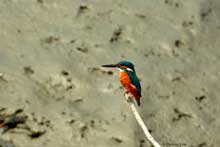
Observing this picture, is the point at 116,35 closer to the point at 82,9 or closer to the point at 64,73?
the point at 82,9

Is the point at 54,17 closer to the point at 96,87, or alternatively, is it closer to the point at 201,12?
the point at 96,87

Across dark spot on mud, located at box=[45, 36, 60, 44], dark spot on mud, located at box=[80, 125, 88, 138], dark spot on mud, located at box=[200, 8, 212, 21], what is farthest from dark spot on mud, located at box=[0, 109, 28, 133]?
dark spot on mud, located at box=[200, 8, 212, 21]

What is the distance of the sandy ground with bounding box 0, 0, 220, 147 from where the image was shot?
702cm

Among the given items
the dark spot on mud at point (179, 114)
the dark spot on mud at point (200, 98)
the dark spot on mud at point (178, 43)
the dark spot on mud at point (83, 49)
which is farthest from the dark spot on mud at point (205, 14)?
the dark spot on mud at point (83, 49)

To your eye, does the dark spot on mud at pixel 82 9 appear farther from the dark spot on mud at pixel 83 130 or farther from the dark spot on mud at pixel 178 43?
the dark spot on mud at pixel 83 130

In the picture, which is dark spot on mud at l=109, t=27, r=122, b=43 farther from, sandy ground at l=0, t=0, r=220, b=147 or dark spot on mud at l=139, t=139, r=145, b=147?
dark spot on mud at l=139, t=139, r=145, b=147

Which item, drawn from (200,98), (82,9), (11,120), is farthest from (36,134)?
(200,98)

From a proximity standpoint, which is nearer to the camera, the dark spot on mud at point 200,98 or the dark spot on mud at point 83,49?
the dark spot on mud at point 83,49

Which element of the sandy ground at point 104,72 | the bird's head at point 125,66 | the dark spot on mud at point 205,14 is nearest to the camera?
the bird's head at point 125,66

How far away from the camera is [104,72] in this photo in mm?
7418

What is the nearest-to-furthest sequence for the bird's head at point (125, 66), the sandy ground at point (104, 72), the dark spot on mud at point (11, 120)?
the bird's head at point (125, 66) → the dark spot on mud at point (11, 120) → the sandy ground at point (104, 72)

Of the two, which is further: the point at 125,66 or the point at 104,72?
the point at 104,72

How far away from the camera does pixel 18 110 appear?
695 cm

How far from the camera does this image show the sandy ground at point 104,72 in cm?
702
